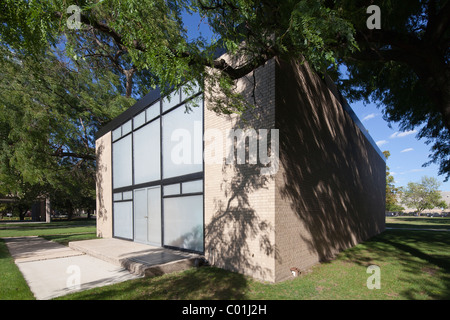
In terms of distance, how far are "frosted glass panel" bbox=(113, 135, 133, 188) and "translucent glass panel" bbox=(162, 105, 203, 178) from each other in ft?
11.4

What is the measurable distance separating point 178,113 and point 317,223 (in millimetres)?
5560

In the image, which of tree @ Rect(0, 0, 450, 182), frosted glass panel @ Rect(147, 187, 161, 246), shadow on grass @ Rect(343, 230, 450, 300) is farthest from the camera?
frosted glass panel @ Rect(147, 187, 161, 246)

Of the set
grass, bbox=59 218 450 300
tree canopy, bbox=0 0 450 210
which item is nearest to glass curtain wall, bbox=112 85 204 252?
tree canopy, bbox=0 0 450 210

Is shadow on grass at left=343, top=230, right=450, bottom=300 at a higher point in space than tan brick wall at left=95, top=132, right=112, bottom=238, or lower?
lower

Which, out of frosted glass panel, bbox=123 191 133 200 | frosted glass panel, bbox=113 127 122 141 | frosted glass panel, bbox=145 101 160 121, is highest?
frosted glass panel, bbox=145 101 160 121

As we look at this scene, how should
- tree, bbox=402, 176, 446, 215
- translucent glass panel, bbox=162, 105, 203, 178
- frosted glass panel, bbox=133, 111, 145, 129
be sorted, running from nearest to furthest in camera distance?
translucent glass panel, bbox=162, 105, 203, 178 < frosted glass panel, bbox=133, 111, 145, 129 < tree, bbox=402, 176, 446, 215

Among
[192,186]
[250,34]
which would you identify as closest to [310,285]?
[192,186]

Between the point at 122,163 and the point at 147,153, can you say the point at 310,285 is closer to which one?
the point at 147,153

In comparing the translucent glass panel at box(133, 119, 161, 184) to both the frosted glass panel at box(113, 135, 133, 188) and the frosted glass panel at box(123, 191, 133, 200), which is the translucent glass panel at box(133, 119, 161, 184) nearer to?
the frosted glass panel at box(113, 135, 133, 188)

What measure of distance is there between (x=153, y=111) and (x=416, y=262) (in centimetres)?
988

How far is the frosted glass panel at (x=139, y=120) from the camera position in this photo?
1085 cm

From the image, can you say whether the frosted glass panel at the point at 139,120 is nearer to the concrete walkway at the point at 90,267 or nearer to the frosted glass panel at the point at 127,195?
the frosted glass panel at the point at 127,195

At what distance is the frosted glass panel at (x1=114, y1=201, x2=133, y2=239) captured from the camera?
38.1 feet

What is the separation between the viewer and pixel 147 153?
10.4 metres
